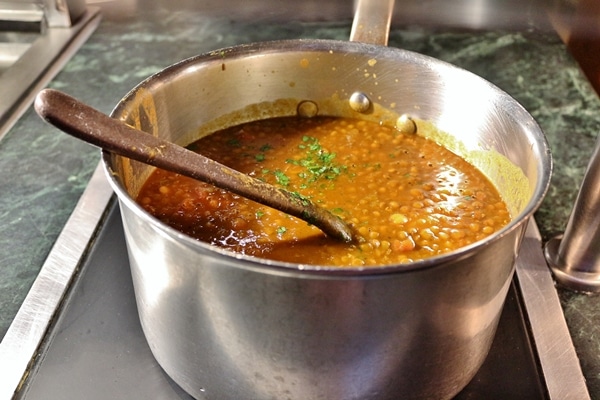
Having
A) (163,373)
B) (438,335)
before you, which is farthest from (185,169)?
(438,335)

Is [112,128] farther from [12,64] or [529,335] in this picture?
[12,64]

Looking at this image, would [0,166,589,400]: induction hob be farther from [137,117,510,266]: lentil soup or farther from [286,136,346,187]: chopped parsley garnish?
[286,136,346,187]: chopped parsley garnish

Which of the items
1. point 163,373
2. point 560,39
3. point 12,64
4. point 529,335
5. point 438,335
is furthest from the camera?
point 560,39

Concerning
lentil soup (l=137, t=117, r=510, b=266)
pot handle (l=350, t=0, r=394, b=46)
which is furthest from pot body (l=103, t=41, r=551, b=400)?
pot handle (l=350, t=0, r=394, b=46)

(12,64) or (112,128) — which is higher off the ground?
(112,128)

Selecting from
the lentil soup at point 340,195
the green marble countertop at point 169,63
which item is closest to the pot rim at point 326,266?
the lentil soup at point 340,195

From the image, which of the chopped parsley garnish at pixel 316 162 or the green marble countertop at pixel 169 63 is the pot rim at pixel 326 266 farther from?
the green marble countertop at pixel 169 63

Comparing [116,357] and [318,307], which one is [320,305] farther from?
[116,357]
